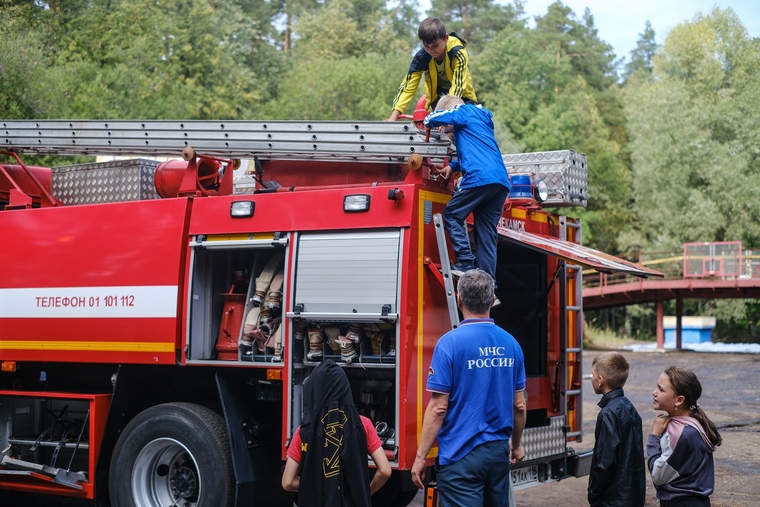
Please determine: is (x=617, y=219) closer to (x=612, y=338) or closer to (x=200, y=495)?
(x=612, y=338)

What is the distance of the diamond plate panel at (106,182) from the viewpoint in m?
8.17

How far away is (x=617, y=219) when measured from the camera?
190 ft

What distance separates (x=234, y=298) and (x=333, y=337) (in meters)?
1.12

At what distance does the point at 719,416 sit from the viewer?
1670 cm

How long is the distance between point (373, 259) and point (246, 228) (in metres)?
1.17

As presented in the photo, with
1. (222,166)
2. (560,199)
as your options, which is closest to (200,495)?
(222,166)

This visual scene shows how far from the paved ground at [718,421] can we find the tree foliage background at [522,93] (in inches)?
591

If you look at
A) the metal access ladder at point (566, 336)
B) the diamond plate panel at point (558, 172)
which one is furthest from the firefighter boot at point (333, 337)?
the diamond plate panel at point (558, 172)

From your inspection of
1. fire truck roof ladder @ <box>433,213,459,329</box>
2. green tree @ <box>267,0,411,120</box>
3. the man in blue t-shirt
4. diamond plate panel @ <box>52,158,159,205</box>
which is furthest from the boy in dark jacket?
green tree @ <box>267,0,411,120</box>

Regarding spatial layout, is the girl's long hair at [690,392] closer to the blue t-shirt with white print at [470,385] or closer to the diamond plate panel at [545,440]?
the blue t-shirt with white print at [470,385]

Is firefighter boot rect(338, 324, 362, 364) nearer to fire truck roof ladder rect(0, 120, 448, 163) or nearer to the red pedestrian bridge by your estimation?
fire truck roof ladder rect(0, 120, 448, 163)

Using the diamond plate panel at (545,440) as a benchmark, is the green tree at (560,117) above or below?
above

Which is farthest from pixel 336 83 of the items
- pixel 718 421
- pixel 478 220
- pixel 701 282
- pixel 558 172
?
pixel 478 220

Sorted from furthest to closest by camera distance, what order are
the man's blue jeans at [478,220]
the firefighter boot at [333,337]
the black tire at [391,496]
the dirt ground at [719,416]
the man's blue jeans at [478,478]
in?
the dirt ground at [719,416]
the black tire at [391,496]
the firefighter boot at [333,337]
the man's blue jeans at [478,220]
the man's blue jeans at [478,478]
